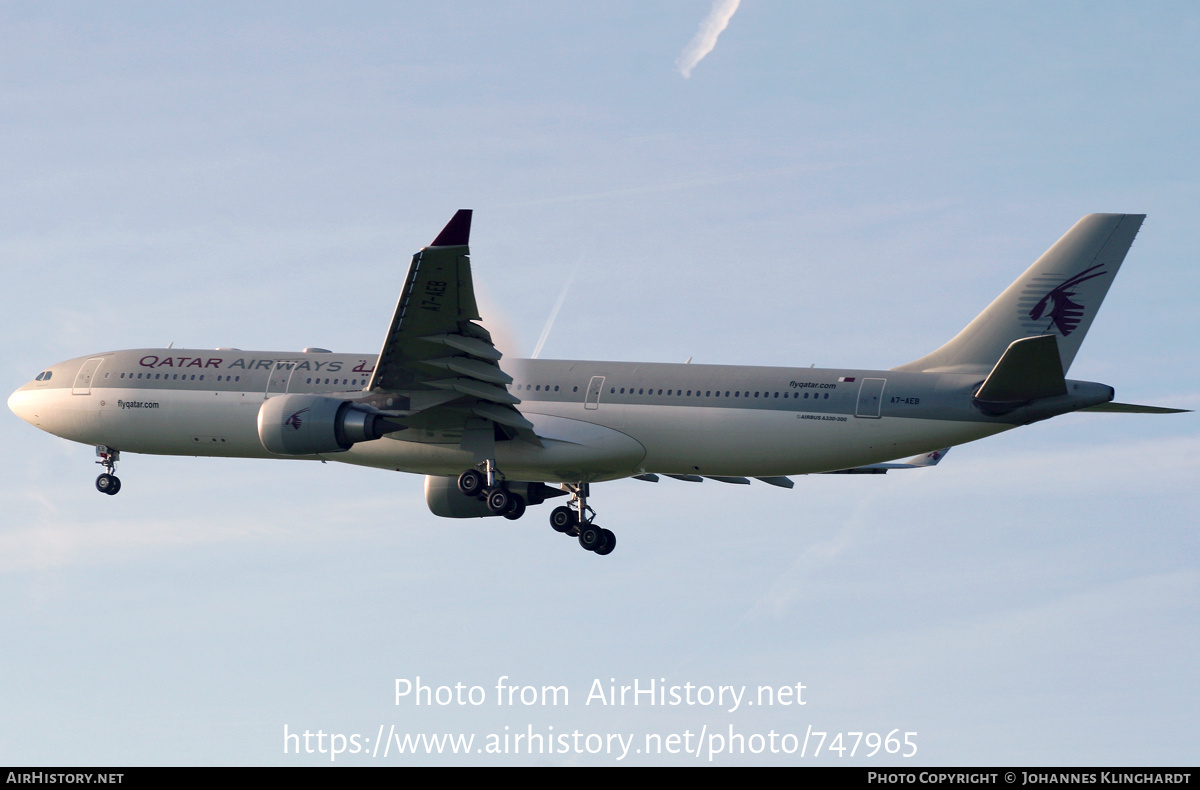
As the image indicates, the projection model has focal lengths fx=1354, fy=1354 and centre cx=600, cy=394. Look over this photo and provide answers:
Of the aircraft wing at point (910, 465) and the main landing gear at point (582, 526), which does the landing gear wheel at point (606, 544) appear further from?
the aircraft wing at point (910, 465)

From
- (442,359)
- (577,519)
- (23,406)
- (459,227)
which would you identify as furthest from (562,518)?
(23,406)

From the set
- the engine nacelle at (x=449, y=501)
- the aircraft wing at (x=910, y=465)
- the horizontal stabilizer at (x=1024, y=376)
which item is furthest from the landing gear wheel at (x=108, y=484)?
the horizontal stabilizer at (x=1024, y=376)

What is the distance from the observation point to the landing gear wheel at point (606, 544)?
144ft

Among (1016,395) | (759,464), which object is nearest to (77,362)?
(759,464)

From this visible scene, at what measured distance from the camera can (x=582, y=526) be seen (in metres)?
44.1

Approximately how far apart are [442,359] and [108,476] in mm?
15618

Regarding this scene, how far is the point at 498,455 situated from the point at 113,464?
1423 cm

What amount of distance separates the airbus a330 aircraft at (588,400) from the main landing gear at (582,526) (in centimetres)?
8

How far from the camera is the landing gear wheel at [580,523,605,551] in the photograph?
144 feet

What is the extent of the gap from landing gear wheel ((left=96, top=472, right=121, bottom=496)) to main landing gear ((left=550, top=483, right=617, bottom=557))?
1476 cm

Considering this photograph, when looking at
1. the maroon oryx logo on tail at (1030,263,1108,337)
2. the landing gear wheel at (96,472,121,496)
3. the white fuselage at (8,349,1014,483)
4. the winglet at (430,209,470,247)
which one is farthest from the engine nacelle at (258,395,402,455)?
the maroon oryx logo on tail at (1030,263,1108,337)

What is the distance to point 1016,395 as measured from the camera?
34688mm

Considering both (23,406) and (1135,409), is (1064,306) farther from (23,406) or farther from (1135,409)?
(23,406)

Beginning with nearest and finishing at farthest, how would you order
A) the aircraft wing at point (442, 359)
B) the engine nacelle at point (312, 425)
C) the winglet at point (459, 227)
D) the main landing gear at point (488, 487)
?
the winglet at point (459, 227)
the aircraft wing at point (442, 359)
the engine nacelle at point (312, 425)
the main landing gear at point (488, 487)
